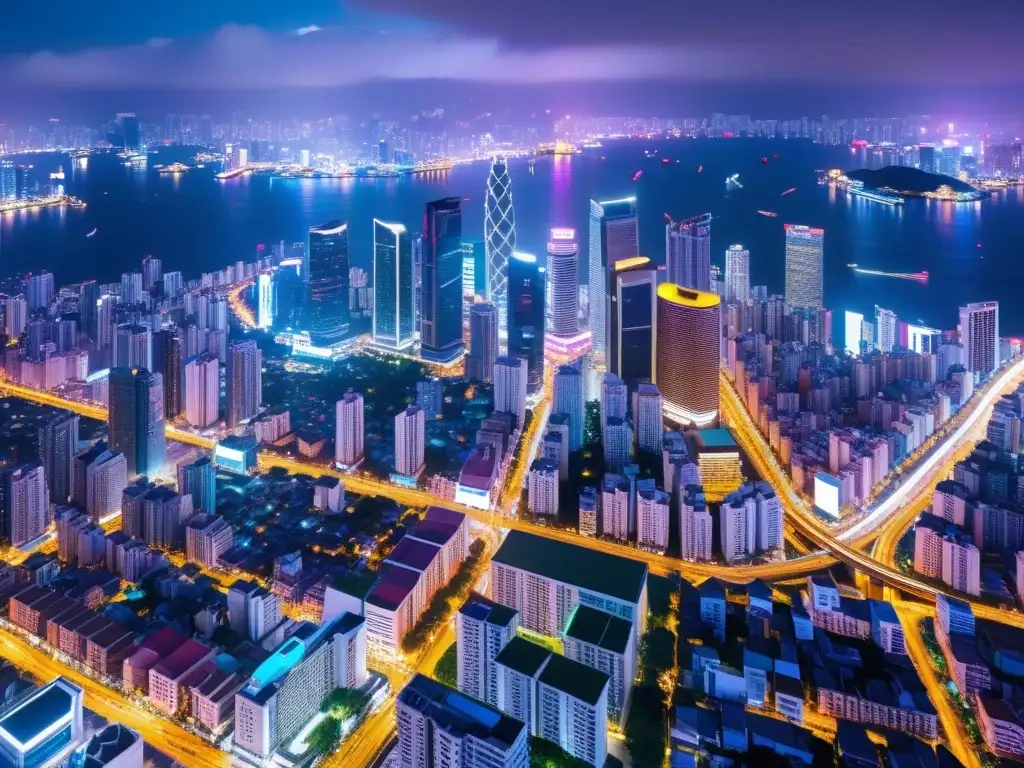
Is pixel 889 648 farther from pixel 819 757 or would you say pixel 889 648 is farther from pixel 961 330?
pixel 961 330

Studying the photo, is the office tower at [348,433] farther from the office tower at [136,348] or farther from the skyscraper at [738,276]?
the skyscraper at [738,276]

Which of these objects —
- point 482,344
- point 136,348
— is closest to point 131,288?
point 136,348

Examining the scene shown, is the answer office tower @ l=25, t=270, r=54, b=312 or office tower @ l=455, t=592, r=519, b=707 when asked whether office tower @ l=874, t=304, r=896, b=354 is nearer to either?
office tower @ l=455, t=592, r=519, b=707

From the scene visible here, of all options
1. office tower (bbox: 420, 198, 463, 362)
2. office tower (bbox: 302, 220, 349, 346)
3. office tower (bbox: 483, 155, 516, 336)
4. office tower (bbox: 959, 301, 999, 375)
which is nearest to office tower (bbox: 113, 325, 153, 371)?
office tower (bbox: 302, 220, 349, 346)

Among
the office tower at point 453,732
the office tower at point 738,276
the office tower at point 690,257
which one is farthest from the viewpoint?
the office tower at point 738,276

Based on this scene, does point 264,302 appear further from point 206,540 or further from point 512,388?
point 206,540

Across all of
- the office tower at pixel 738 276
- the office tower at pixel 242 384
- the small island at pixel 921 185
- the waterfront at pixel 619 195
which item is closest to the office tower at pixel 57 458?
the office tower at pixel 242 384

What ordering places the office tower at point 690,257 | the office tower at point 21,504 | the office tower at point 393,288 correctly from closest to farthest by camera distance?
1. the office tower at point 21,504
2. the office tower at point 393,288
3. the office tower at point 690,257
